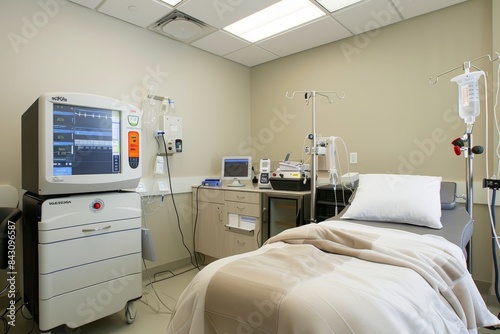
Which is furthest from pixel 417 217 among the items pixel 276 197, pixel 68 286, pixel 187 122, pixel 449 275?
pixel 187 122

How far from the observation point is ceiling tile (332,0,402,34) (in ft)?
7.82

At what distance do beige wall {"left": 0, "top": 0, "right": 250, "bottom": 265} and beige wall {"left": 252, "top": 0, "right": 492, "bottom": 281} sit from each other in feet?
2.72

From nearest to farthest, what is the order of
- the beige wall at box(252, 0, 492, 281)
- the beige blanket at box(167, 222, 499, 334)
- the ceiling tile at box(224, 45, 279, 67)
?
1. the beige blanket at box(167, 222, 499, 334)
2. the beige wall at box(252, 0, 492, 281)
3. the ceiling tile at box(224, 45, 279, 67)

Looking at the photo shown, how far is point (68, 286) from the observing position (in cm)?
168

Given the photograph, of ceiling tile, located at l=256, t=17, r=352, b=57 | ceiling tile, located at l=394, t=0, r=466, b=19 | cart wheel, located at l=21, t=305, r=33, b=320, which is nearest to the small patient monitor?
ceiling tile, located at l=256, t=17, r=352, b=57

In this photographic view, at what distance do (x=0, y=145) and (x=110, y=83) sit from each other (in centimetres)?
96

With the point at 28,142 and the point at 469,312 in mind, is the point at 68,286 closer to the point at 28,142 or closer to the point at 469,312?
the point at 28,142

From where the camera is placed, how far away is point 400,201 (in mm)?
1812

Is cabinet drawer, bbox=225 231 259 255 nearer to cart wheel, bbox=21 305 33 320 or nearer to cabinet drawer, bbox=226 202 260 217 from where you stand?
cabinet drawer, bbox=226 202 260 217

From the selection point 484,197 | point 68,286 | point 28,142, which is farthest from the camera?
point 484,197

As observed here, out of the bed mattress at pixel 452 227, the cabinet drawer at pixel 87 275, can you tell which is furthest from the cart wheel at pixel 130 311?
the bed mattress at pixel 452 227

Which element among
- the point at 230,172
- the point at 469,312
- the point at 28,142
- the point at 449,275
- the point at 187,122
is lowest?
the point at 469,312

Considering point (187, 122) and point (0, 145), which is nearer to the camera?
point (0, 145)

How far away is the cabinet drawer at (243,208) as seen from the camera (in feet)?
8.59
